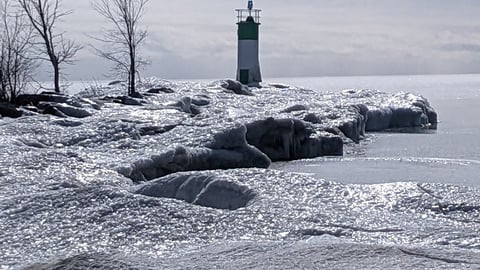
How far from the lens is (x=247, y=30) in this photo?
39188mm

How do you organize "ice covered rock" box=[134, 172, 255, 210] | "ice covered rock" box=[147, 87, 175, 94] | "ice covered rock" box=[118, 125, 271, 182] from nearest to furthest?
1. "ice covered rock" box=[134, 172, 255, 210]
2. "ice covered rock" box=[118, 125, 271, 182]
3. "ice covered rock" box=[147, 87, 175, 94]

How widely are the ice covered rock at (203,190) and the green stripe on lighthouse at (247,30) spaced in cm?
3161

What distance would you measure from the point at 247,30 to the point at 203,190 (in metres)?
32.1

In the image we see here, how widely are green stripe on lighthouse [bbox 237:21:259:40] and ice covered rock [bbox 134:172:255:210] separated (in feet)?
104

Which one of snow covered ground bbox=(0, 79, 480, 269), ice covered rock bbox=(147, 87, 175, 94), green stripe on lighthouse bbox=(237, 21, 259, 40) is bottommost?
snow covered ground bbox=(0, 79, 480, 269)

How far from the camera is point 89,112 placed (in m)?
17.3

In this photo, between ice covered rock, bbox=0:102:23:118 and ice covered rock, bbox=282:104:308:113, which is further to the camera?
ice covered rock, bbox=282:104:308:113

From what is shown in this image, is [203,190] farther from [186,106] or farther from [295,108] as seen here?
[295,108]

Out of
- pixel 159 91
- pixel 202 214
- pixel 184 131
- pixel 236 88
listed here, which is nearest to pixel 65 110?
pixel 184 131

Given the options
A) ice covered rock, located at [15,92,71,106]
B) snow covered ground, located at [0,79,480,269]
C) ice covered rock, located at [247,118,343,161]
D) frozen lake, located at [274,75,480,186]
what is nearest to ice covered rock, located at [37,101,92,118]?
ice covered rock, located at [15,92,71,106]

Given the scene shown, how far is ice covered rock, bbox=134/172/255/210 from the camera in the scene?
291 inches

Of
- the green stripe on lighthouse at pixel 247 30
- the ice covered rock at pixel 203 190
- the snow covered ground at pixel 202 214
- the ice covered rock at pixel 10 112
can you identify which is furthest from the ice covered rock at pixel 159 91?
the ice covered rock at pixel 203 190

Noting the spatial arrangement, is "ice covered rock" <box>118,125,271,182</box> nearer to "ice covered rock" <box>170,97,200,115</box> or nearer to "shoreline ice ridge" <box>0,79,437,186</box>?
"shoreline ice ridge" <box>0,79,437,186</box>

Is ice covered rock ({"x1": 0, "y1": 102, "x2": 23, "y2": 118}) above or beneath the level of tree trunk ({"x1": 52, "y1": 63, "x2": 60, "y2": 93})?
beneath
